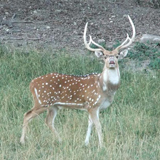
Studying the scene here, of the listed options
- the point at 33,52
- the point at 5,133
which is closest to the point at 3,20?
the point at 33,52

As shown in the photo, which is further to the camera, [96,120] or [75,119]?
[75,119]

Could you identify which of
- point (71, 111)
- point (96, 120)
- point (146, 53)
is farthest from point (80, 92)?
point (146, 53)

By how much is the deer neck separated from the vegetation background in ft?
1.98

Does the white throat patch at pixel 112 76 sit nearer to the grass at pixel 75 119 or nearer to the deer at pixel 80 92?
the deer at pixel 80 92

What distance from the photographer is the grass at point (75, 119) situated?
735cm

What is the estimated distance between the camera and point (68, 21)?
13422 mm

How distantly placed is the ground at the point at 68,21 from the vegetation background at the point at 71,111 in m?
0.02

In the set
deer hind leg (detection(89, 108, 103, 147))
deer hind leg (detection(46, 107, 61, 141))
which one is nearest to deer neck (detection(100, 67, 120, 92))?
deer hind leg (detection(89, 108, 103, 147))

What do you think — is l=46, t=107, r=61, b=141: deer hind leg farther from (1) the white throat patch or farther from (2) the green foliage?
(2) the green foliage

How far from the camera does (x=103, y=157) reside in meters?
7.08

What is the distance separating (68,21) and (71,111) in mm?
4767

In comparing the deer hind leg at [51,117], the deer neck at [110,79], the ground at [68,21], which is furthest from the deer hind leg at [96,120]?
the ground at [68,21]

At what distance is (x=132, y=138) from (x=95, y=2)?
717cm

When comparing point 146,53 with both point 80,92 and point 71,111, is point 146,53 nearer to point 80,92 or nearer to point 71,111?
point 71,111
